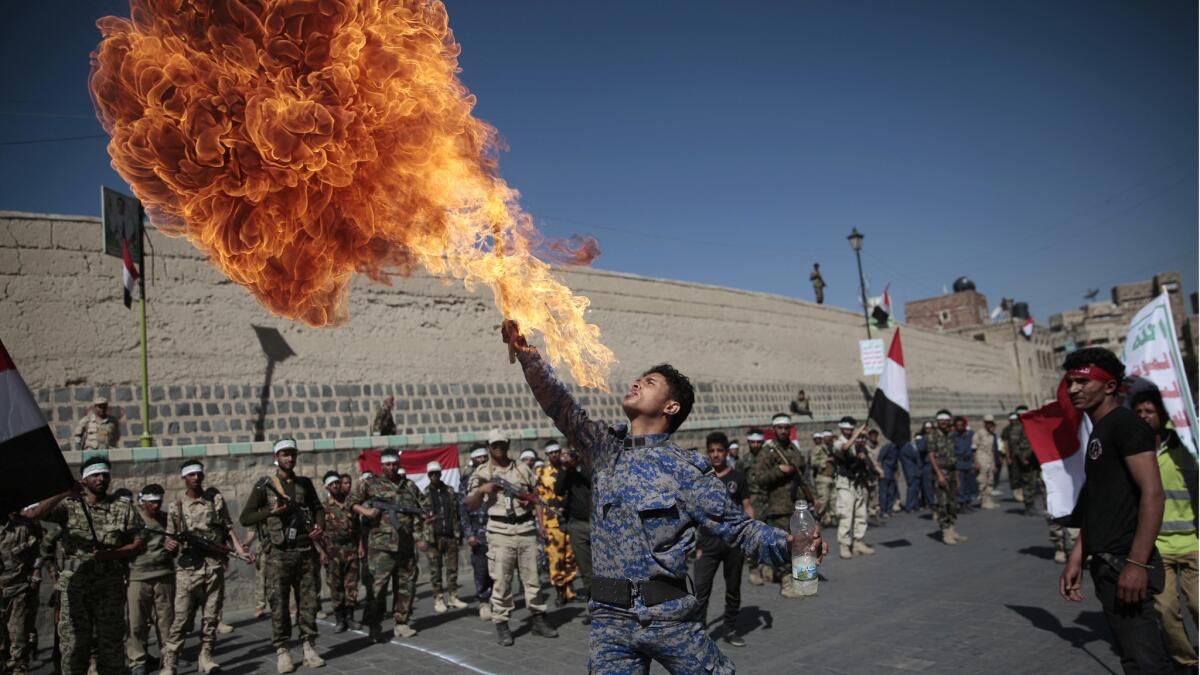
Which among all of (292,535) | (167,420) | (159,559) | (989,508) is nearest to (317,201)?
(292,535)

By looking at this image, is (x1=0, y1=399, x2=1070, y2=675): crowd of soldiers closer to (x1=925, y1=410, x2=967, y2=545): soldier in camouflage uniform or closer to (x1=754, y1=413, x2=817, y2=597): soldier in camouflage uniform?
(x1=754, y1=413, x2=817, y2=597): soldier in camouflage uniform

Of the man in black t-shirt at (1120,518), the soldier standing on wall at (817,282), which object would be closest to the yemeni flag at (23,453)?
the man in black t-shirt at (1120,518)

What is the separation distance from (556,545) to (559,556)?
0.49 feet

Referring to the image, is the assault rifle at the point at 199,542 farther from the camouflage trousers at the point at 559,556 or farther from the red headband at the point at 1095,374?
the red headband at the point at 1095,374

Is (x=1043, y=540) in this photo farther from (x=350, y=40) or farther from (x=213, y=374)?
(x=213, y=374)

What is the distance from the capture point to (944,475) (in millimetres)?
14180

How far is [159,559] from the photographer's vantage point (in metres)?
8.10

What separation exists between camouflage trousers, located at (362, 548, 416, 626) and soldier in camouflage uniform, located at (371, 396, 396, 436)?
331 inches

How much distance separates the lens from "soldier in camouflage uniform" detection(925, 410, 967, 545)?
1395 cm

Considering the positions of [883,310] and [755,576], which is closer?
[755,576]

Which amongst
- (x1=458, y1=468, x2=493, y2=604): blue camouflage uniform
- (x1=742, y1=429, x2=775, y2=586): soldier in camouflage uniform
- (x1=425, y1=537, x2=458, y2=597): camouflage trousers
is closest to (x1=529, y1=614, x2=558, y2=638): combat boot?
(x1=458, y1=468, x2=493, y2=604): blue camouflage uniform

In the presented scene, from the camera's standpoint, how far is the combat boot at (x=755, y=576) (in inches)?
441

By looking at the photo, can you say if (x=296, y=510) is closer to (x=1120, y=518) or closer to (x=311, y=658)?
(x=311, y=658)

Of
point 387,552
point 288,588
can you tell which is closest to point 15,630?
point 288,588
